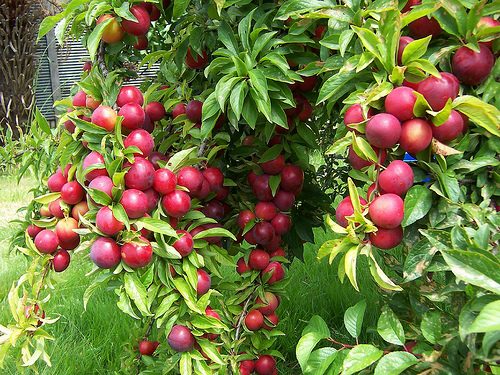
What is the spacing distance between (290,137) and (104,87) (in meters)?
0.38

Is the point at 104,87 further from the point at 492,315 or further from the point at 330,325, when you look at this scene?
the point at 330,325

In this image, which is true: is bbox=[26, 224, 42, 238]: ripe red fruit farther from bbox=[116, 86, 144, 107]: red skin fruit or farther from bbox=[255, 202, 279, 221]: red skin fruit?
bbox=[255, 202, 279, 221]: red skin fruit

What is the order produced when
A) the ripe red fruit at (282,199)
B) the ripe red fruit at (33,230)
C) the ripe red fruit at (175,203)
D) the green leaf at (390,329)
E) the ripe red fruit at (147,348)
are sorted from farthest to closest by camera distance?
the ripe red fruit at (147,348) → the ripe red fruit at (282,199) → the ripe red fruit at (33,230) → the ripe red fruit at (175,203) → the green leaf at (390,329)

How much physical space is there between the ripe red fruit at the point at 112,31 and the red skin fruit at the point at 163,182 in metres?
0.24

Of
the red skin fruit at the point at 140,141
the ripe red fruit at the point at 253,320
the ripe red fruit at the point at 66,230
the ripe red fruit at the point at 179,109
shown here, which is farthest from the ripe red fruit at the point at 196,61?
the ripe red fruit at the point at 253,320

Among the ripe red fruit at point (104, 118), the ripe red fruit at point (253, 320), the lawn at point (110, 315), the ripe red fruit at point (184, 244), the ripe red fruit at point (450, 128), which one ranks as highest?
the ripe red fruit at point (450, 128)

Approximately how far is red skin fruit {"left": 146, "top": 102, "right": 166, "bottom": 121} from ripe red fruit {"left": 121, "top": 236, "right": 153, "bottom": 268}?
0.35 m

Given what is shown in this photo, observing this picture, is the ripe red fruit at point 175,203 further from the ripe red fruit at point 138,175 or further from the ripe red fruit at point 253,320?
the ripe red fruit at point 253,320

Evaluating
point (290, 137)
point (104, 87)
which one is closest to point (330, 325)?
point (290, 137)

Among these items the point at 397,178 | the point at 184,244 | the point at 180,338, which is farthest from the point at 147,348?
the point at 397,178

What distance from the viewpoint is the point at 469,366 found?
0.65 meters

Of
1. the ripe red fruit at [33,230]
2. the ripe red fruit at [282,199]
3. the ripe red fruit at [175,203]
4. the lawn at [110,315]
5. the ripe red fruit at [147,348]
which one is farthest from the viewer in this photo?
the lawn at [110,315]

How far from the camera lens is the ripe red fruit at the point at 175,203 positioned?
0.87m

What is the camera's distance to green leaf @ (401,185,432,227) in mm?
668
